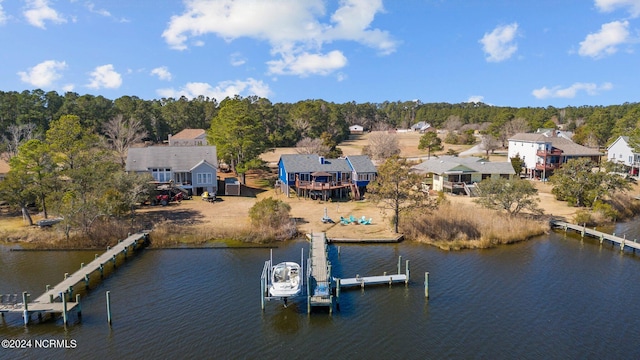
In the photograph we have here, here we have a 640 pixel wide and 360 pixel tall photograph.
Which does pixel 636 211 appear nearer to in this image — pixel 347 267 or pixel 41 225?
pixel 347 267

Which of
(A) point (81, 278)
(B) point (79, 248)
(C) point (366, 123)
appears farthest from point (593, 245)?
(C) point (366, 123)

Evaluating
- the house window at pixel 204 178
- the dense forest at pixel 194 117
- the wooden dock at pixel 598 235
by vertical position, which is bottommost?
the wooden dock at pixel 598 235

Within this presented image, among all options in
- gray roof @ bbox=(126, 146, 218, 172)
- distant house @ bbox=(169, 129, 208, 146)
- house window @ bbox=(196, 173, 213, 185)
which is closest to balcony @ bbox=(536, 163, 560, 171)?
gray roof @ bbox=(126, 146, 218, 172)

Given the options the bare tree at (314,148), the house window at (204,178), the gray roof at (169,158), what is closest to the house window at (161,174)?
the gray roof at (169,158)

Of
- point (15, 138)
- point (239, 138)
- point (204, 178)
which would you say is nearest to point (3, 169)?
point (15, 138)

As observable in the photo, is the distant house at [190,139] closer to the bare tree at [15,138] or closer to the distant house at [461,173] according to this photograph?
the bare tree at [15,138]

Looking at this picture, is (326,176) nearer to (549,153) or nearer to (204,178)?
(204,178)

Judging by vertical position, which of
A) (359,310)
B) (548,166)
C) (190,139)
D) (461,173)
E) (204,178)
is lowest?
(359,310)
